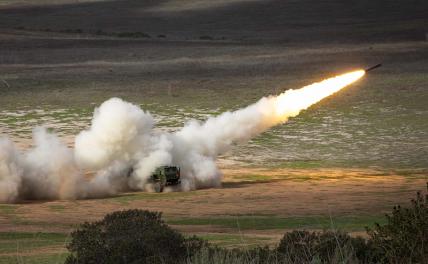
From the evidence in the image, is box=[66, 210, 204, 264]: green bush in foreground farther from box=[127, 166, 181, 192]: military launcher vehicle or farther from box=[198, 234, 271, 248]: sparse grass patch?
box=[127, 166, 181, 192]: military launcher vehicle

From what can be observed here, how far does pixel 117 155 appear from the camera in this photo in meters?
39.8

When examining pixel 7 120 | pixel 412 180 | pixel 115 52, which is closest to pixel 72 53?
pixel 115 52

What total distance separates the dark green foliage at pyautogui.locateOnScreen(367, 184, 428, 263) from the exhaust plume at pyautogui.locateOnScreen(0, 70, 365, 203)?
19.8 meters

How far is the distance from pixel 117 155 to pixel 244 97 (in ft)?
81.9

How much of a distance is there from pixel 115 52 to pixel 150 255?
245ft

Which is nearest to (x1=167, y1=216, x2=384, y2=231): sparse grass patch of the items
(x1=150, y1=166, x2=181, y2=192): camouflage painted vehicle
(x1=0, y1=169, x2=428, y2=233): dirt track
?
(x1=0, y1=169, x2=428, y2=233): dirt track

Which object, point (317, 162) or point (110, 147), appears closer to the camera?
point (110, 147)

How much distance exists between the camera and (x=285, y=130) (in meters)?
54.1

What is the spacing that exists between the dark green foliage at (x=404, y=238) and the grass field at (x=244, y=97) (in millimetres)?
5809

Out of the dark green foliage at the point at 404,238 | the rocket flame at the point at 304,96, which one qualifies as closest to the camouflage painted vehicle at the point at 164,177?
the rocket flame at the point at 304,96

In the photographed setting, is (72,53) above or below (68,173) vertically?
above

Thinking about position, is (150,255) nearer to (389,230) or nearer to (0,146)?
(389,230)

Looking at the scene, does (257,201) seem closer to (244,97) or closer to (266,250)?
(266,250)

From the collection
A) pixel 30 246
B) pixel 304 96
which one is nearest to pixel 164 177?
pixel 304 96
